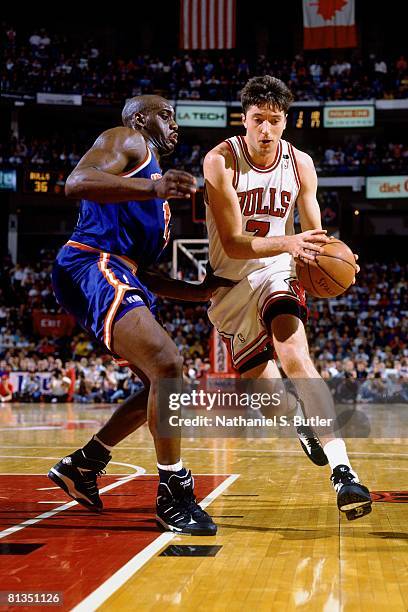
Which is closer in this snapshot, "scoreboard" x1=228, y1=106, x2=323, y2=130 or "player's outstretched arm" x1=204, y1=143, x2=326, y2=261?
"player's outstretched arm" x1=204, y1=143, x2=326, y2=261

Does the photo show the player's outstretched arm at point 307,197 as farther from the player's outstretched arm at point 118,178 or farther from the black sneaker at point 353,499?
the black sneaker at point 353,499

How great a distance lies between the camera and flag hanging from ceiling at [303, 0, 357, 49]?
23.0 m

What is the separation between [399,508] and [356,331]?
60.3 ft

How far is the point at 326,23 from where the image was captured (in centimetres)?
2325

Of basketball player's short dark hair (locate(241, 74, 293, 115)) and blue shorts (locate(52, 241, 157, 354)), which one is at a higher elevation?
basketball player's short dark hair (locate(241, 74, 293, 115))

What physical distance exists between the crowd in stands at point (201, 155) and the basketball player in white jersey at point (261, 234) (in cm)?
2306

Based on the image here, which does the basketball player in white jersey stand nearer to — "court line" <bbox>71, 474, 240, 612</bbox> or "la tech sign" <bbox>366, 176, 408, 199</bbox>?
"court line" <bbox>71, 474, 240, 612</bbox>

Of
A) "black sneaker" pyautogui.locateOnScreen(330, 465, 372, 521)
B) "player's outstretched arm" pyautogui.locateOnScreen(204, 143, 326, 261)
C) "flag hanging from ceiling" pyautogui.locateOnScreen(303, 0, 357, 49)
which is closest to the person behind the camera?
"black sneaker" pyautogui.locateOnScreen(330, 465, 372, 521)

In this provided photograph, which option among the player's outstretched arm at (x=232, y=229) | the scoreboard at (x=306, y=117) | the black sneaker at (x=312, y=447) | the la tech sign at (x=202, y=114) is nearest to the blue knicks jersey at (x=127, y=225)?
the player's outstretched arm at (x=232, y=229)

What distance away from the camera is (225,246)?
4.24m

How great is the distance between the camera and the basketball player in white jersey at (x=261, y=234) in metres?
4.06

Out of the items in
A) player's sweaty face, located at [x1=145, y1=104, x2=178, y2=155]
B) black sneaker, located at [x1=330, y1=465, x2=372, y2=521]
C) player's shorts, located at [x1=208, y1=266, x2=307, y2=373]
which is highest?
player's sweaty face, located at [x1=145, y1=104, x2=178, y2=155]

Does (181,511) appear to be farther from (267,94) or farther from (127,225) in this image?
(267,94)

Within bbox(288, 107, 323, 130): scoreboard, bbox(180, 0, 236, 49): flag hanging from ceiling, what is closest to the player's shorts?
bbox(180, 0, 236, 49): flag hanging from ceiling
